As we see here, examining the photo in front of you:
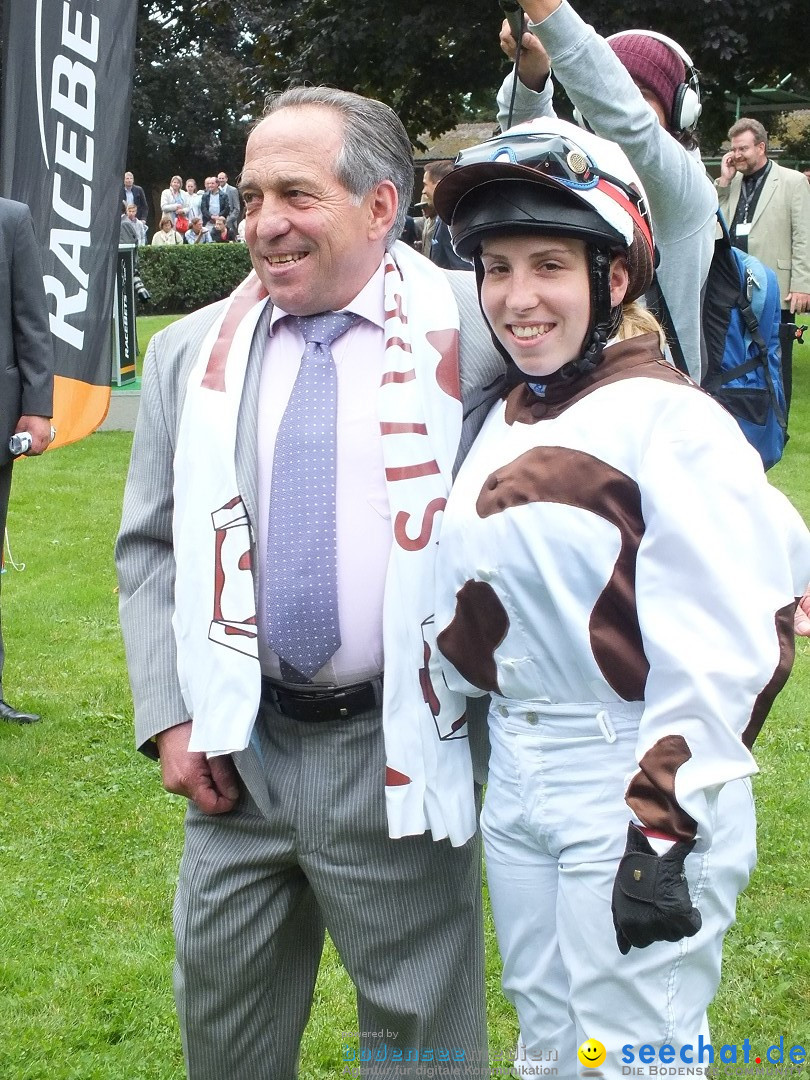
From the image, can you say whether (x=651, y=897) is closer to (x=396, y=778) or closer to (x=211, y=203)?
(x=396, y=778)

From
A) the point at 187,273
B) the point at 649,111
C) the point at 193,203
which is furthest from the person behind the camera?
the point at 193,203

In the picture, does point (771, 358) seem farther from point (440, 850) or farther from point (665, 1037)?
point (665, 1037)

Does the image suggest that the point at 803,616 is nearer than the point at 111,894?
Yes

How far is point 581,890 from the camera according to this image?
206 cm

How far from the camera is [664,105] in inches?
118

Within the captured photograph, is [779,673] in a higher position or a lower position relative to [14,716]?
higher

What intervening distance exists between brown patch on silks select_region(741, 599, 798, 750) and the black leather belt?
762mm

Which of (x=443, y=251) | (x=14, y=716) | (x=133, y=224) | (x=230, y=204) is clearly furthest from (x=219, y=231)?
(x=14, y=716)

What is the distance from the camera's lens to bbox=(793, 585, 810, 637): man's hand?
7.67 ft

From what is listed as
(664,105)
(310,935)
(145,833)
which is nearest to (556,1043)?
(310,935)

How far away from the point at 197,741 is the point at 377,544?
0.50m

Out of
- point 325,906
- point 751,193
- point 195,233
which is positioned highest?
point 195,233

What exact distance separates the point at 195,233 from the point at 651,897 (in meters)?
26.3

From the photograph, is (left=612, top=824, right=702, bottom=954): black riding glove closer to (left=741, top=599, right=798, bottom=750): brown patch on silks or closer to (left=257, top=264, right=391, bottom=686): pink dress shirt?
(left=741, top=599, right=798, bottom=750): brown patch on silks
